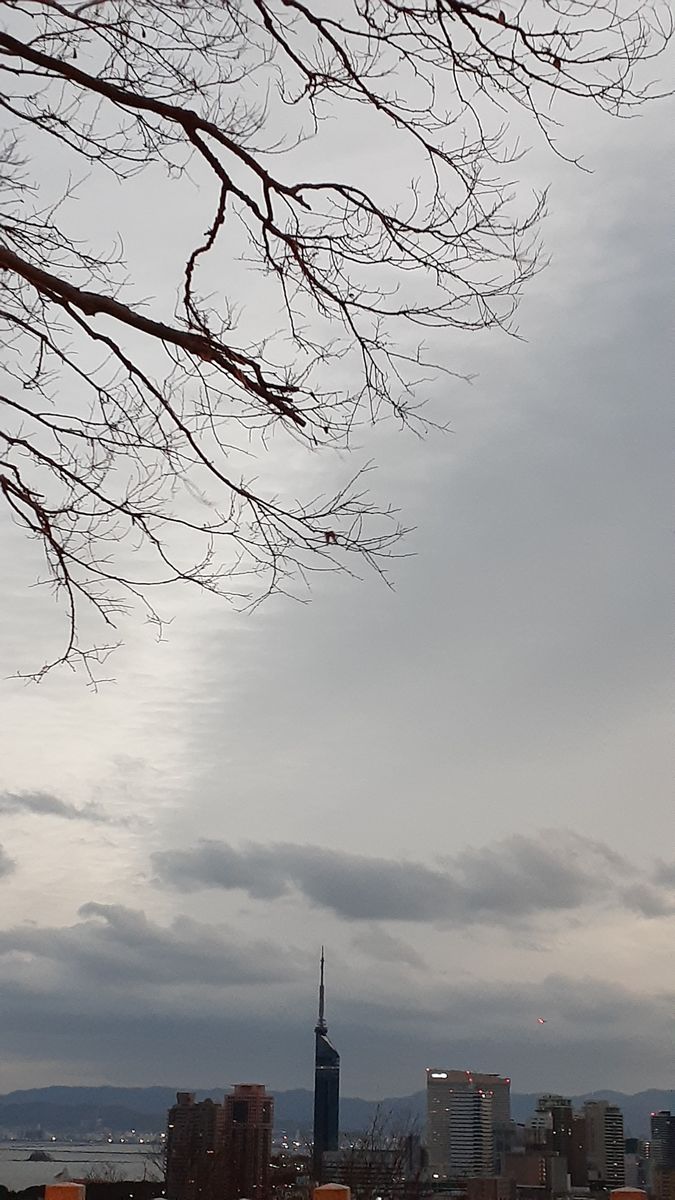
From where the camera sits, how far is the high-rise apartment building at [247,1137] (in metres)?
12.6

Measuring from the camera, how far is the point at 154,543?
10.0 feet

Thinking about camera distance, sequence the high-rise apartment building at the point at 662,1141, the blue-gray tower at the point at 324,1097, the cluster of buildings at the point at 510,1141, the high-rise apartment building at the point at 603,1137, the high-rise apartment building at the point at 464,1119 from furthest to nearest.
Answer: the blue-gray tower at the point at 324,1097 → the high-rise apartment building at the point at 464,1119 → the high-rise apartment building at the point at 603,1137 → the cluster of buildings at the point at 510,1141 → the high-rise apartment building at the point at 662,1141

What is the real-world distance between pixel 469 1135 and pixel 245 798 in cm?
753

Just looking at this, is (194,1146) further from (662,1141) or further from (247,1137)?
(662,1141)

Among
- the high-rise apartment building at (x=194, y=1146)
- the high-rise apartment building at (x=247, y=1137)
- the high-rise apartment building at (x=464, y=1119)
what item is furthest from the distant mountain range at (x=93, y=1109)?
the high-rise apartment building at (x=194, y=1146)

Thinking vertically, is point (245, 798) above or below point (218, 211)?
above

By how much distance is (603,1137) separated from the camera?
12039 millimetres

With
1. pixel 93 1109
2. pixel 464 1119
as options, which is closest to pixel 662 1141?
pixel 464 1119

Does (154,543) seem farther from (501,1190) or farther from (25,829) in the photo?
(25,829)

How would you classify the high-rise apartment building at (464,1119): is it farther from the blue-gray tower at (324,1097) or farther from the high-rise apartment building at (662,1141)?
the high-rise apartment building at (662,1141)

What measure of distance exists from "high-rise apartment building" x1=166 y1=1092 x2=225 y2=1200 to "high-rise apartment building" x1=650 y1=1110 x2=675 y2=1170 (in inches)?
183

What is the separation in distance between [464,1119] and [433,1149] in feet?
7.09

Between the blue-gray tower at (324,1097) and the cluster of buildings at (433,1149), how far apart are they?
12cm

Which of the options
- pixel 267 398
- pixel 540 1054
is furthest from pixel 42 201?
pixel 540 1054
